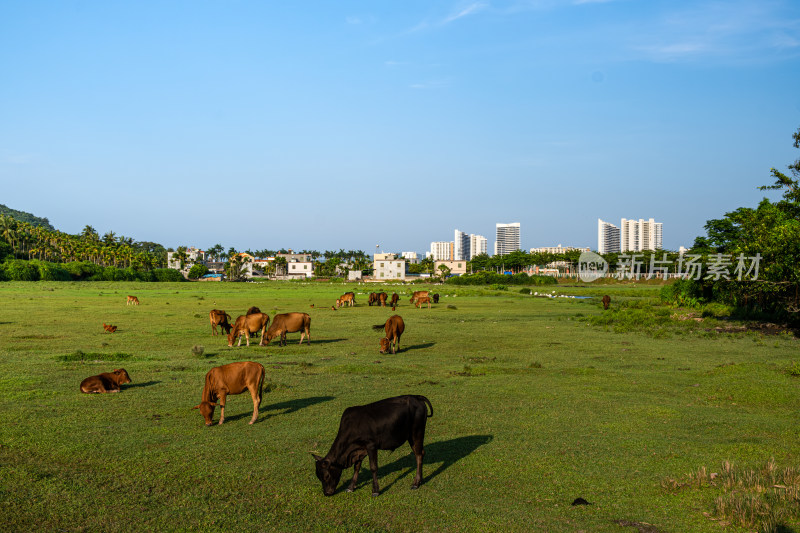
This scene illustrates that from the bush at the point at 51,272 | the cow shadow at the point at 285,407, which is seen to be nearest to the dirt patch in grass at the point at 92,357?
the cow shadow at the point at 285,407

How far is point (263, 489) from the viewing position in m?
8.54

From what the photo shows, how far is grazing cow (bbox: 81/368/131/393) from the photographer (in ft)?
48.0

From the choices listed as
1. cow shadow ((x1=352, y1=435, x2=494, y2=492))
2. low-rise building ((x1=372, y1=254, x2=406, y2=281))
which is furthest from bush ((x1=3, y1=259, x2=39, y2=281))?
cow shadow ((x1=352, y1=435, x2=494, y2=492))

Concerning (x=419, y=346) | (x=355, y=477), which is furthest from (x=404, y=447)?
(x=419, y=346)

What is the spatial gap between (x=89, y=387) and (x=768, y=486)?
14.6 metres

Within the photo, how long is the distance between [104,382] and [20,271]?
113505mm

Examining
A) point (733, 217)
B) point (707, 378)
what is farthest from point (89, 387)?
point (733, 217)

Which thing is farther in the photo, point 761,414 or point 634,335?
point 634,335

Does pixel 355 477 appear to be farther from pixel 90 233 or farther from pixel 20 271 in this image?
pixel 90 233

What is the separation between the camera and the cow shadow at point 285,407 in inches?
504

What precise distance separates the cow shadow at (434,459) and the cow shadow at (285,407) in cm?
357

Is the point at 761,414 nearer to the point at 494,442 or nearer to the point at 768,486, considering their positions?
the point at 768,486

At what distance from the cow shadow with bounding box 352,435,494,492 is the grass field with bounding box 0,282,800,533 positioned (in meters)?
0.06

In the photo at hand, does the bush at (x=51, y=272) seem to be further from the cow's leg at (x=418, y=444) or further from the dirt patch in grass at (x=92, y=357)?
the cow's leg at (x=418, y=444)
